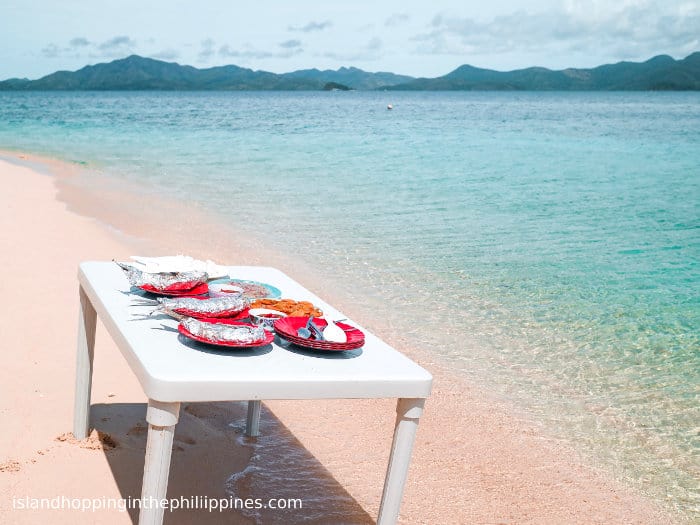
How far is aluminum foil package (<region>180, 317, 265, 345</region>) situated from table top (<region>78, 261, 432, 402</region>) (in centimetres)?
5

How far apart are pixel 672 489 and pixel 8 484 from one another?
120 inches

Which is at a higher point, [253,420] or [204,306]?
[204,306]

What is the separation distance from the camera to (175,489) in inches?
126

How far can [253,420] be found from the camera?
3768 millimetres

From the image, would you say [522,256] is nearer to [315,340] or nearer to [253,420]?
[253,420]

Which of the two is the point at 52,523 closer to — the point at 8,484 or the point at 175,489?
the point at 8,484

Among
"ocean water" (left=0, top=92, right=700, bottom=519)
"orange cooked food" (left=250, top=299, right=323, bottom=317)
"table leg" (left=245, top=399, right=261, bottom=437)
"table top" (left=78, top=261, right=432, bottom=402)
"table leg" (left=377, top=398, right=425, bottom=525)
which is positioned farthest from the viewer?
"ocean water" (left=0, top=92, right=700, bottom=519)

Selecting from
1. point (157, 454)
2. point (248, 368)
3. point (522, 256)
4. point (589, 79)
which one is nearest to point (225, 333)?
point (248, 368)

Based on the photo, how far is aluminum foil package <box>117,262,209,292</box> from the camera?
3000 millimetres

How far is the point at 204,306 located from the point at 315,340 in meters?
0.46

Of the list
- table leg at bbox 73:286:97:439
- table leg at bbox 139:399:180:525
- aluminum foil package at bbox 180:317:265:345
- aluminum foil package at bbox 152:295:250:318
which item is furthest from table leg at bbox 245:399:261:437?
table leg at bbox 139:399:180:525

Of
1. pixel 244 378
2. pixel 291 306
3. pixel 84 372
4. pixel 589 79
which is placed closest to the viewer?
pixel 244 378

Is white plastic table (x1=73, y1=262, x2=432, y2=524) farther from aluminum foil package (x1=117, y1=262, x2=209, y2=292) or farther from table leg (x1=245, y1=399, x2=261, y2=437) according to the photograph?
table leg (x1=245, y1=399, x2=261, y2=437)

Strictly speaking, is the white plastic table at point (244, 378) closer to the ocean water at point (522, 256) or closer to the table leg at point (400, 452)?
the table leg at point (400, 452)
